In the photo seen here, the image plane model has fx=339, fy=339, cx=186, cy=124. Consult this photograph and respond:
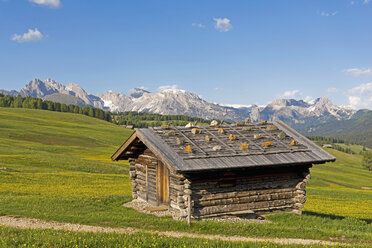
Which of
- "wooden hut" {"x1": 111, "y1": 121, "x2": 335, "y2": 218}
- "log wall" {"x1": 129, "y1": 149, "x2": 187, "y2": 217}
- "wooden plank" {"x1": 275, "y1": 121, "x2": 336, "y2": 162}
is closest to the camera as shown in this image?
"wooden hut" {"x1": 111, "y1": 121, "x2": 335, "y2": 218}

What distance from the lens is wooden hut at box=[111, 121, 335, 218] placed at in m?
18.5

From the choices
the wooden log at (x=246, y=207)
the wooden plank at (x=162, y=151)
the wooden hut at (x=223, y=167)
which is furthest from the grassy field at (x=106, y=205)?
the wooden plank at (x=162, y=151)

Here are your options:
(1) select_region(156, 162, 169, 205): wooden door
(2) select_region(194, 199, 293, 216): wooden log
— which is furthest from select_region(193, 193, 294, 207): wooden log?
(1) select_region(156, 162, 169, 205): wooden door

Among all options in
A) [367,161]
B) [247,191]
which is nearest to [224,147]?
[247,191]

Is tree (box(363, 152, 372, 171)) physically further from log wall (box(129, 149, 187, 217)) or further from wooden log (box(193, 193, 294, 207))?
log wall (box(129, 149, 187, 217))

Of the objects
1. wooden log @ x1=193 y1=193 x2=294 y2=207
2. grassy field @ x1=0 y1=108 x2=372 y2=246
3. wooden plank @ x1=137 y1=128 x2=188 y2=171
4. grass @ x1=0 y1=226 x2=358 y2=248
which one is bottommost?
grassy field @ x1=0 y1=108 x2=372 y2=246

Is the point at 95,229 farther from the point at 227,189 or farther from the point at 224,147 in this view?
the point at 224,147

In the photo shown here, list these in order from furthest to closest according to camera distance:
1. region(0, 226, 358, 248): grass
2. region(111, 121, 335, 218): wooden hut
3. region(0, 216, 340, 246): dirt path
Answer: region(111, 121, 335, 218): wooden hut
region(0, 216, 340, 246): dirt path
region(0, 226, 358, 248): grass

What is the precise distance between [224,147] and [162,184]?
469 cm

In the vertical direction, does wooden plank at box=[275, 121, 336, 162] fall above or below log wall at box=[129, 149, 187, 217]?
above

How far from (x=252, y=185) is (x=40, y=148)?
57.8 meters

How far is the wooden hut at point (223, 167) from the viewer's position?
727 inches

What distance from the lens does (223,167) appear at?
18.0 metres

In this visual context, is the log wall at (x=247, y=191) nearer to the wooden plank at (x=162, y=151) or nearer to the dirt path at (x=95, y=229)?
the wooden plank at (x=162, y=151)
